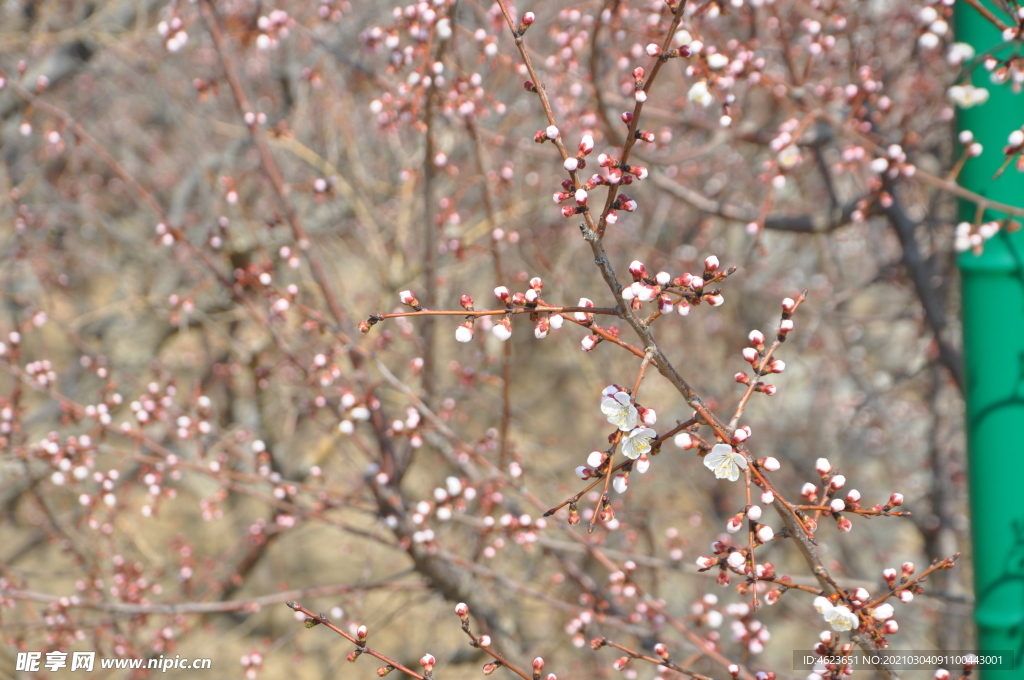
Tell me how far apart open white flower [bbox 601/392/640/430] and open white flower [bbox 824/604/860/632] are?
489 mm

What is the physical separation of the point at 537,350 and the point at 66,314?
16.6 ft

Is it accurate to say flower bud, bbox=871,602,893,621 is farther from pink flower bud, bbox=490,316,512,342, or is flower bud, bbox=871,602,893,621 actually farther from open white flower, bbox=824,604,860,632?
pink flower bud, bbox=490,316,512,342

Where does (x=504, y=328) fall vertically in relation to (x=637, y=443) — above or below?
above

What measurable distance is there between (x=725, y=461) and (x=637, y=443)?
0.17 m

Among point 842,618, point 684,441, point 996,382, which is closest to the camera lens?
point 684,441

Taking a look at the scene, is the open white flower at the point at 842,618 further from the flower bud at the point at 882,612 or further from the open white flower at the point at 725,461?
the open white flower at the point at 725,461

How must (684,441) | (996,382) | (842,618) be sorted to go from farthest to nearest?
1. (996,382)
2. (842,618)
3. (684,441)

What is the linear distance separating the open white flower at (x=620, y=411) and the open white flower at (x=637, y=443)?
17mm

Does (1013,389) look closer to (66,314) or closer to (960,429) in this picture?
(960,429)

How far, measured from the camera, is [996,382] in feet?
6.62

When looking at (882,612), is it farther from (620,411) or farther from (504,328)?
(504,328)

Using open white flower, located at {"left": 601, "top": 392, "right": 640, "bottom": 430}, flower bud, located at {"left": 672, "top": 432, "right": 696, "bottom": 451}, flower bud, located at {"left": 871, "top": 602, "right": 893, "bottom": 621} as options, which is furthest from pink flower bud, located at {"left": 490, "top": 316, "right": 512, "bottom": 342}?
flower bud, located at {"left": 871, "top": 602, "right": 893, "bottom": 621}

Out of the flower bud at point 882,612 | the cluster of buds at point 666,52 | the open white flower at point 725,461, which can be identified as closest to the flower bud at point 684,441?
the open white flower at point 725,461

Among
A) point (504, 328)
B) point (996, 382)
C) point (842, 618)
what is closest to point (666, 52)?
point (504, 328)
